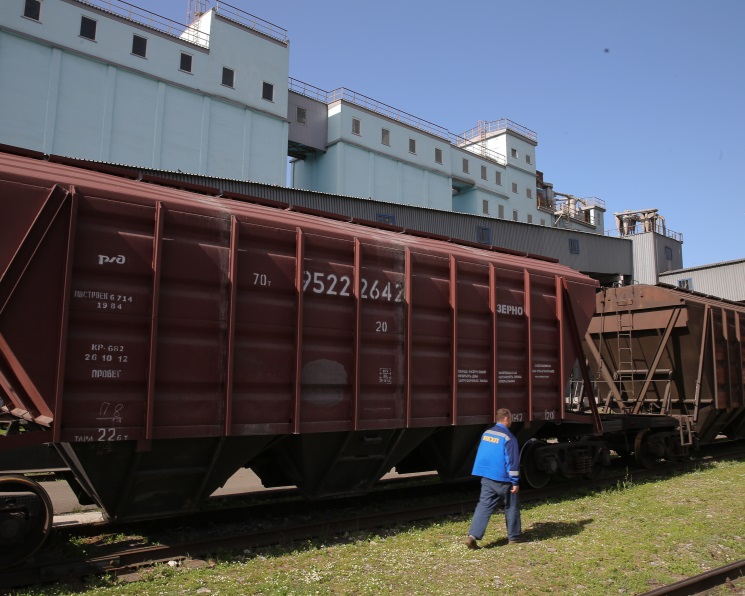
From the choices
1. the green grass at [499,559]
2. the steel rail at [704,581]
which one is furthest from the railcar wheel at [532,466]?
the steel rail at [704,581]

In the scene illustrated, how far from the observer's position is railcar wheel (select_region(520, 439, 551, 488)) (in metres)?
9.95

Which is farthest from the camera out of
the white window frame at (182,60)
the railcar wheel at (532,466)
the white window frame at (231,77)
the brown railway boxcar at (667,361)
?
the white window frame at (231,77)

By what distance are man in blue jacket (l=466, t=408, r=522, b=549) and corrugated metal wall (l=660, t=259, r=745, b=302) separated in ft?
117

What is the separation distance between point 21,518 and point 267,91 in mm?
35604

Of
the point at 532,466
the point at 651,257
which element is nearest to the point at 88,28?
the point at 532,466

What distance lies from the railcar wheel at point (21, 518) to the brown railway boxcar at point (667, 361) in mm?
10730

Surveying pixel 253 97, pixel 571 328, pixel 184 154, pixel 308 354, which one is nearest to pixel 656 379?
Result: pixel 571 328

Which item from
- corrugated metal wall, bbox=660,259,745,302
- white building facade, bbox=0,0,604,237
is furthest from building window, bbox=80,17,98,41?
corrugated metal wall, bbox=660,259,745,302

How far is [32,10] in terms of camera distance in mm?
28422

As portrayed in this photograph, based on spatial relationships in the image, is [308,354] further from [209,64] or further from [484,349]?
[209,64]

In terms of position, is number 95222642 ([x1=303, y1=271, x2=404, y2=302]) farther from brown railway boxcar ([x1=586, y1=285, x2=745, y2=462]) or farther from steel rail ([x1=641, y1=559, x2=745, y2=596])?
brown railway boxcar ([x1=586, y1=285, x2=745, y2=462])

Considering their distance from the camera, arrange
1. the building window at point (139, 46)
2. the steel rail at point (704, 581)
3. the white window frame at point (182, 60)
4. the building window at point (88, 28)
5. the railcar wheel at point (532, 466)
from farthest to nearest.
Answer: the white window frame at point (182, 60) → the building window at point (139, 46) → the building window at point (88, 28) → the railcar wheel at point (532, 466) → the steel rail at point (704, 581)

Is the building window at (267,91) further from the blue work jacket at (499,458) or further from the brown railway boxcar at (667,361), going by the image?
the blue work jacket at (499,458)

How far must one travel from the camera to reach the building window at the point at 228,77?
1389 inches
